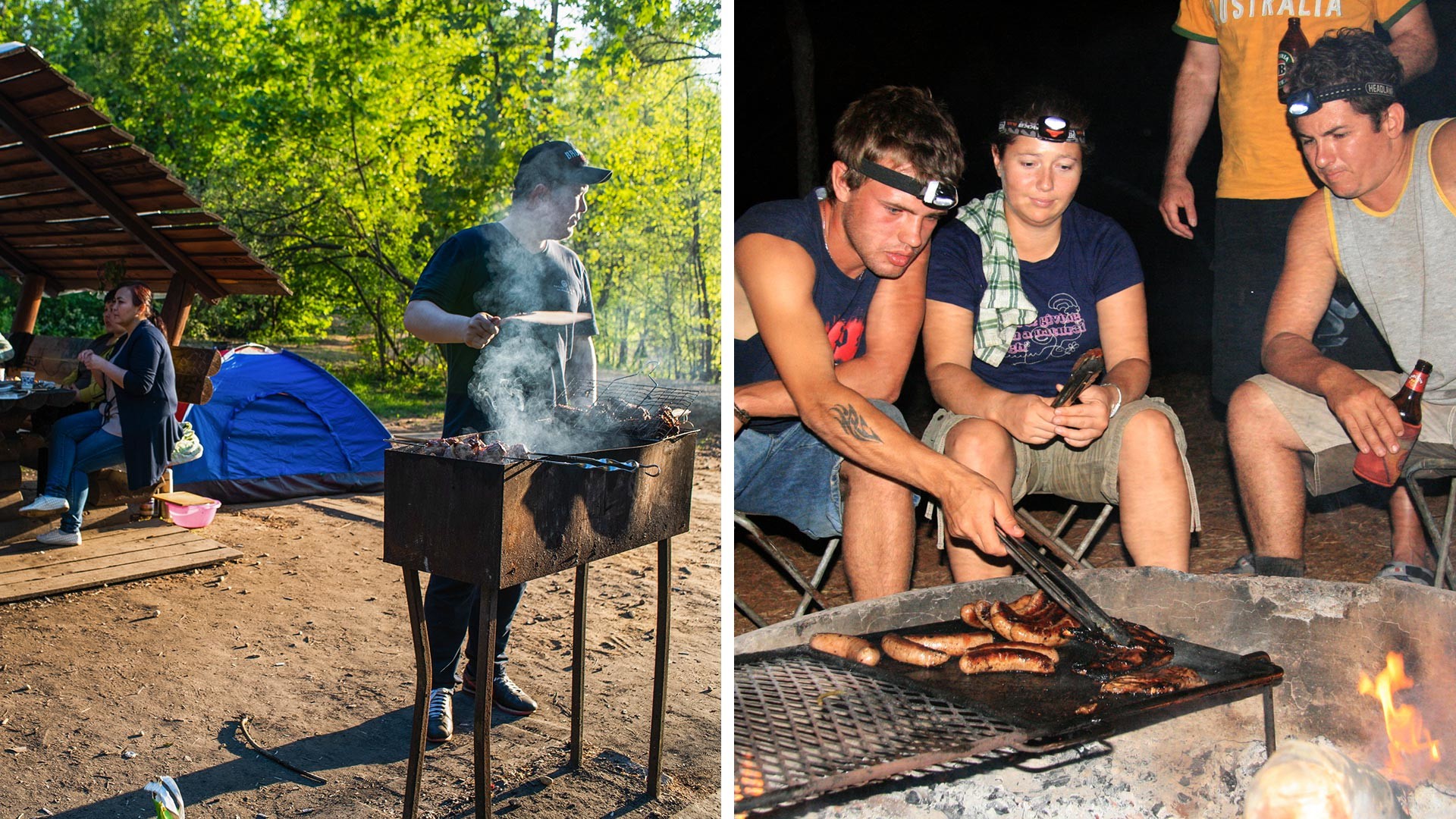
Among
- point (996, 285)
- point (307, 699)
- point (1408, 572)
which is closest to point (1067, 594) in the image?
point (996, 285)

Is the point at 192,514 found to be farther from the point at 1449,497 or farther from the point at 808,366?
the point at 1449,497

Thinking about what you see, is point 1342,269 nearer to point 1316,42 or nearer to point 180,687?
point 1316,42

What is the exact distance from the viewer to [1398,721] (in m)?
2.40

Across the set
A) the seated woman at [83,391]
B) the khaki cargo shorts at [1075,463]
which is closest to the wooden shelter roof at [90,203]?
the seated woman at [83,391]

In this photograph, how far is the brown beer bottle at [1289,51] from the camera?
3.24 metres

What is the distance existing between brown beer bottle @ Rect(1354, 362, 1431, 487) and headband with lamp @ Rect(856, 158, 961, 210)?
4.81 ft

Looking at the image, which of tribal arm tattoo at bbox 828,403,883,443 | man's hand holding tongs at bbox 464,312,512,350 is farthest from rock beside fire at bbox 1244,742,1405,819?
man's hand holding tongs at bbox 464,312,512,350

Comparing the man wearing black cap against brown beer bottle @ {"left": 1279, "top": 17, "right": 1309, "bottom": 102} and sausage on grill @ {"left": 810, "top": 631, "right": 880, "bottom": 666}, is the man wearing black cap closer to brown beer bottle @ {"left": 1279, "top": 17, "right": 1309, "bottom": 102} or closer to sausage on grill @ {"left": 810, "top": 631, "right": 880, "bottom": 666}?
sausage on grill @ {"left": 810, "top": 631, "right": 880, "bottom": 666}

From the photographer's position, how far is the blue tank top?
301 cm

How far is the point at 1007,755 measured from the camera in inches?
75.7

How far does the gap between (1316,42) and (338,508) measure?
586 cm

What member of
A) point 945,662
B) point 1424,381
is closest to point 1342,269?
point 1424,381

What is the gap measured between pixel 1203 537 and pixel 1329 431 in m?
1.42

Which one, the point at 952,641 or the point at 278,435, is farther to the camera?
the point at 278,435
